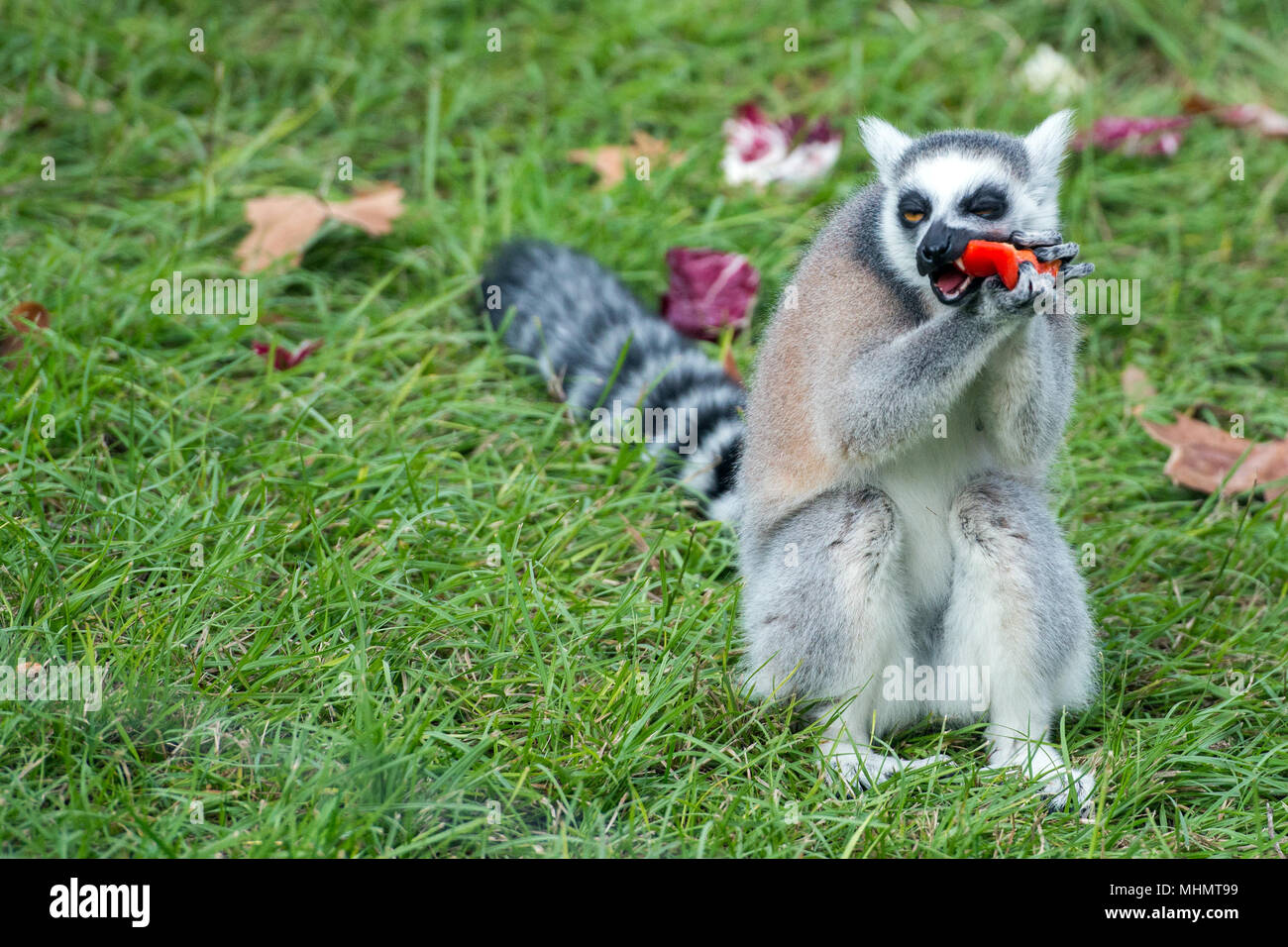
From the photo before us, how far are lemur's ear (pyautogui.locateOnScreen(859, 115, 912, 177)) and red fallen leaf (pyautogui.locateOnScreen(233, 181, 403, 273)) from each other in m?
2.05

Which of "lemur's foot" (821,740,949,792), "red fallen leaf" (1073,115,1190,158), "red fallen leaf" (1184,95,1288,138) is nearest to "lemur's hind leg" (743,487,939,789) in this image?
"lemur's foot" (821,740,949,792)

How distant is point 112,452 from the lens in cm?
365

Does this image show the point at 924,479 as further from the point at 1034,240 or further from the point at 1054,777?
the point at 1054,777

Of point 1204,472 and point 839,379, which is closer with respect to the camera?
point 839,379

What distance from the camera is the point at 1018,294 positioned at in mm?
2650

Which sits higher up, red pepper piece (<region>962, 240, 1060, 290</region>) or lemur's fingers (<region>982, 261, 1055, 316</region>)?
red pepper piece (<region>962, 240, 1060, 290</region>)

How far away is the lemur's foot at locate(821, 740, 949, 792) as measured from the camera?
2836mm

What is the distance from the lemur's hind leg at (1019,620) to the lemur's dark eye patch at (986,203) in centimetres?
64

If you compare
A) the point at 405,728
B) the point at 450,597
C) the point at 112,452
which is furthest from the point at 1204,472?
the point at 112,452

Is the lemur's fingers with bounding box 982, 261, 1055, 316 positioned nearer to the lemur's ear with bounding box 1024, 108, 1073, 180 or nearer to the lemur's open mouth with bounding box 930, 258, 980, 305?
the lemur's open mouth with bounding box 930, 258, 980, 305

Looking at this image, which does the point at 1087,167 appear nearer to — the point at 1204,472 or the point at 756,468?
the point at 1204,472

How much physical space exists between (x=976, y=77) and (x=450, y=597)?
3711 millimetres

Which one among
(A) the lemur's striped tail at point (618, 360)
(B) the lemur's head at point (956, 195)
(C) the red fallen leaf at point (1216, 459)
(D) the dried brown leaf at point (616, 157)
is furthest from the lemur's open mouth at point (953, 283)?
(D) the dried brown leaf at point (616, 157)

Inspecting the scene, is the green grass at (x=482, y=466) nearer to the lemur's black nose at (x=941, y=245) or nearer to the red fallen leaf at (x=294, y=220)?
the red fallen leaf at (x=294, y=220)
